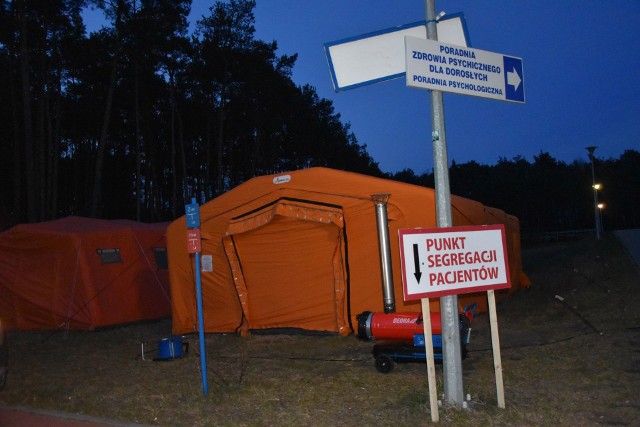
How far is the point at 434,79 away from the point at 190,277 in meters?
7.96

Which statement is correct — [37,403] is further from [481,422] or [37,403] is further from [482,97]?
[482,97]

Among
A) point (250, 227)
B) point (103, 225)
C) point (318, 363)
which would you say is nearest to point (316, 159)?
point (103, 225)

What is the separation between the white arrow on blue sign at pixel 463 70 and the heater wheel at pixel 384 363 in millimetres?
3645

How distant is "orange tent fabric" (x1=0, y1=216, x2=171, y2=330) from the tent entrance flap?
3606 millimetres

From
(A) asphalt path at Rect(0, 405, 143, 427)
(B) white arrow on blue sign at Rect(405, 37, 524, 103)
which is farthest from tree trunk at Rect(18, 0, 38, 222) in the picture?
(B) white arrow on blue sign at Rect(405, 37, 524, 103)

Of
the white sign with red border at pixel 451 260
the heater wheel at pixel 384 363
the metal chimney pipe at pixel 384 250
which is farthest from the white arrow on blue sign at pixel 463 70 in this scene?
the metal chimney pipe at pixel 384 250

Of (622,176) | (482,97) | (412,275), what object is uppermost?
(622,176)

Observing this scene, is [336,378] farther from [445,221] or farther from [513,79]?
[513,79]

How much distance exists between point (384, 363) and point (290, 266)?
3.98 m

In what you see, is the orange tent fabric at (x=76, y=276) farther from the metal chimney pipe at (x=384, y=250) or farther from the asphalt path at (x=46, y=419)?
the metal chimney pipe at (x=384, y=250)

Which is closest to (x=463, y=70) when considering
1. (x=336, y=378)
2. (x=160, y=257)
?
(x=336, y=378)

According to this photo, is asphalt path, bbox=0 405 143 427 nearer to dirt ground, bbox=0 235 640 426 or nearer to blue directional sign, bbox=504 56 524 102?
dirt ground, bbox=0 235 640 426

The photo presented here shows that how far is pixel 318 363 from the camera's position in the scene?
8.54 m

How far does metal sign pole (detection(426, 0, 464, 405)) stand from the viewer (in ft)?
18.3
